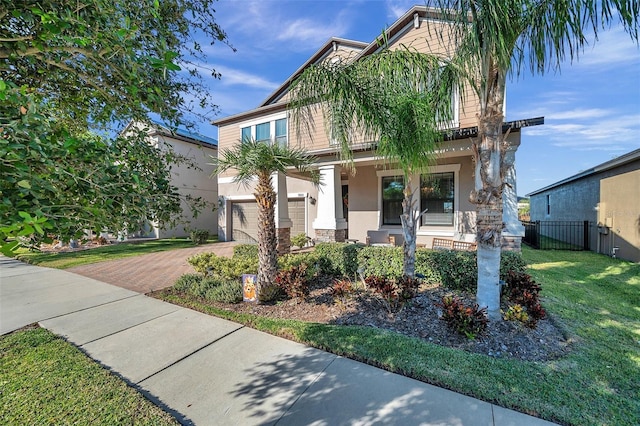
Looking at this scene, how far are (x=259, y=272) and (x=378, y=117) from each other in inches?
156

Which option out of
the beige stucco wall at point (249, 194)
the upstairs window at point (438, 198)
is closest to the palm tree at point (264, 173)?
the upstairs window at point (438, 198)

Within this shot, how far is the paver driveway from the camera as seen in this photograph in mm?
7243

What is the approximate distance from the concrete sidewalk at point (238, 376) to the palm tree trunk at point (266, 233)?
4.49 ft

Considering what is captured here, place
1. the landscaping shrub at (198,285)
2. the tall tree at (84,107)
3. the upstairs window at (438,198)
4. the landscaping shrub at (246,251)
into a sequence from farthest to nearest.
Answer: the upstairs window at (438,198) → the landscaping shrub at (246,251) → the landscaping shrub at (198,285) → the tall tree at (84,107)

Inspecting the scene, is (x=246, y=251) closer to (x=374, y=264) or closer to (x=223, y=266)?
(x=223, y=266)

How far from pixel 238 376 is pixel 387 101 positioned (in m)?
4.88

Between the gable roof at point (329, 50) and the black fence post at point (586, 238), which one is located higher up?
the gable roof at point (329, 50)

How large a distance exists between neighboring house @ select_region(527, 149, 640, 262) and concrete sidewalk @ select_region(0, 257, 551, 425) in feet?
38.1

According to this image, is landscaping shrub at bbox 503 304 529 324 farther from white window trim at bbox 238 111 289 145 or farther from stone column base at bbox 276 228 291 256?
white window trim at bbox 238 111 289 145

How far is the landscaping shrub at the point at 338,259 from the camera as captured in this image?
21.9ft

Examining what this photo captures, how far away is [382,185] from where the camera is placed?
11.2 metres

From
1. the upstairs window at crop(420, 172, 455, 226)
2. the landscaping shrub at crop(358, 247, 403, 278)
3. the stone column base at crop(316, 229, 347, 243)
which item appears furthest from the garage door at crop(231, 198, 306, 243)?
the landscaping shrub at crop(358, 247, 403, 278)

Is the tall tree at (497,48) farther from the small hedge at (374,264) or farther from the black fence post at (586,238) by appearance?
the black fence post at (586,238)

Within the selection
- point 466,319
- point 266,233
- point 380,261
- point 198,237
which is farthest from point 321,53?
point 466,319
